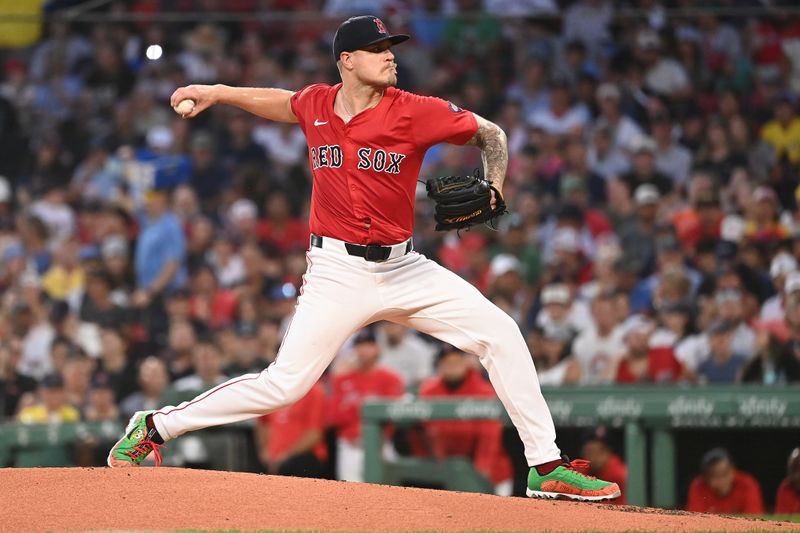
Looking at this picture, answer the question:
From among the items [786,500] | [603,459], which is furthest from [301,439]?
[786,500]

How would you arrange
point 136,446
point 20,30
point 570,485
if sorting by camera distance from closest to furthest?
point 570,485
point 136,446
point 20,30

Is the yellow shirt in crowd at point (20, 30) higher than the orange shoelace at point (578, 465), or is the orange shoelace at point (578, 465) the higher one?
the yellow shirt in crowd at point (20, 30)

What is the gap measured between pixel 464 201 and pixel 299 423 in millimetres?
3825

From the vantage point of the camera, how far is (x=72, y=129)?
13.7 metres

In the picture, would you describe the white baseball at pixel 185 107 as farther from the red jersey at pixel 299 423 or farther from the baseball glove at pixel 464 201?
the red jersey at pixel 299 423

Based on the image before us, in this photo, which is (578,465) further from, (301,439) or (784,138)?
(784,138)

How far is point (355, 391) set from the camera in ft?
29.8

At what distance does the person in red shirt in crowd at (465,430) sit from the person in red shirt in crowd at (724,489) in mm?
1207

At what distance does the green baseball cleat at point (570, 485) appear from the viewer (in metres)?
5.49

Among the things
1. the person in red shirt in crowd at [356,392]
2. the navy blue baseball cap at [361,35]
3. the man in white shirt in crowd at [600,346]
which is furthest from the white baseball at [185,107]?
the man in white shirt in crowd at [600,346]

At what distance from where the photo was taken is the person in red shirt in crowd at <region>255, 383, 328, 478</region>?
28.7ft

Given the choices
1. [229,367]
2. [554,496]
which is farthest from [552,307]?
[554,496]

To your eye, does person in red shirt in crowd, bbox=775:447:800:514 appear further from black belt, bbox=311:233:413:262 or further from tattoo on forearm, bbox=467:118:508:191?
black belt, bbox=311:233:413:262

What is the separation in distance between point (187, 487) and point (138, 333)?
18.6 feet
